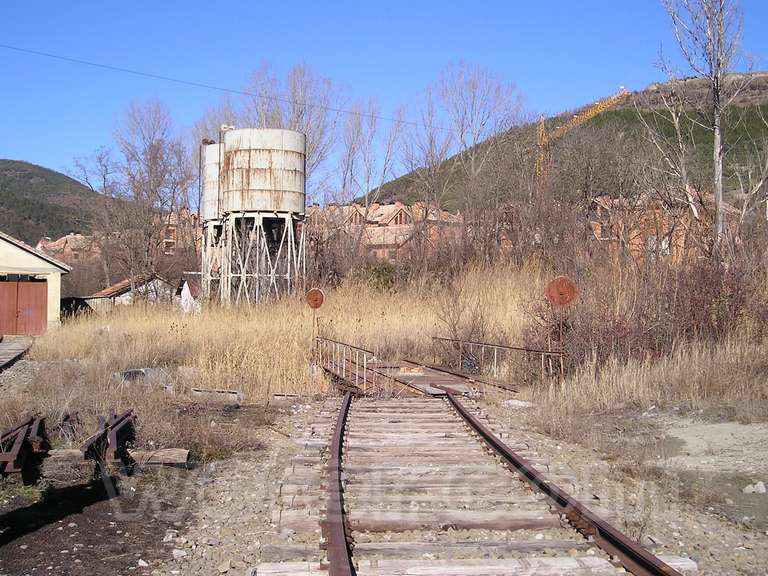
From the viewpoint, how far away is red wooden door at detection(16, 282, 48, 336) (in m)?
36.8

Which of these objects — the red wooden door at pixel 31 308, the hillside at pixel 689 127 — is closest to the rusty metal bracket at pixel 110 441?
the hillside at pixel 689 127

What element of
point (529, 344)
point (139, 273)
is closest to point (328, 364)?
point (529, 344)

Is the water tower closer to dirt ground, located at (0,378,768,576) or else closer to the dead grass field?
the dead grass field

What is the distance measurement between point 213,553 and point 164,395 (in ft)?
24.7

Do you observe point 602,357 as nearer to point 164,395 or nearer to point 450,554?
point 164,395

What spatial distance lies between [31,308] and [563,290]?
30652 mm

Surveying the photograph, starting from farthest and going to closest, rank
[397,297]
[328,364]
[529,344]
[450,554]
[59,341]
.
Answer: [397,297] → [59,341] → [328,364] → [529,344] → [450,554]

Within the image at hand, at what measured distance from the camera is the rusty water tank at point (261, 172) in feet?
100

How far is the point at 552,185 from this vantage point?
3362 cm

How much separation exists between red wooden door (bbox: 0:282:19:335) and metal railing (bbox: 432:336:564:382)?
2463 cm

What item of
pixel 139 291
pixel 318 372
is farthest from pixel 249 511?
pixel 139 291

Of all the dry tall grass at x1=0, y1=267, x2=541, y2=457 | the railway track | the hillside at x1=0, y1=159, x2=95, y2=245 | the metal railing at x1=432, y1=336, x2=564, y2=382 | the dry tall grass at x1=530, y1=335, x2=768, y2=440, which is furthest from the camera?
the hillside at x1=0, y1=159, x2=95, y2=245

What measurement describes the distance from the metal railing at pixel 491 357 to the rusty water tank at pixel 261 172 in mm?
12443

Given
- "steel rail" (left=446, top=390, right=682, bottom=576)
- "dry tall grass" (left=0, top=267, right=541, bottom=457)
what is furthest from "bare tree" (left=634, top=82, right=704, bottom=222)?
"steel rail" (left=446, top=390, right=682, bottom=576)
